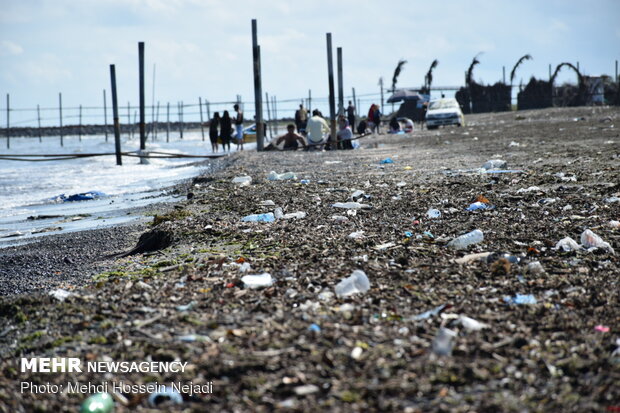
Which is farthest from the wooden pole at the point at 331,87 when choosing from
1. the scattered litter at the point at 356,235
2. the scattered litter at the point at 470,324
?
the scattered litter at the point at 470,324

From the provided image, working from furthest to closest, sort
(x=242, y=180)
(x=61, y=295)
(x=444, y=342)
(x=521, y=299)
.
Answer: (x=242, y=180), (x=61, y=295), (x=521, y=299), (x=444, y=342)

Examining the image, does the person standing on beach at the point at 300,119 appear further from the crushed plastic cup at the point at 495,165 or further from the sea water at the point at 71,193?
the crushed plastic cup at the point at 495,165

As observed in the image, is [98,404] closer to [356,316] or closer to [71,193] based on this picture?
[356,316]

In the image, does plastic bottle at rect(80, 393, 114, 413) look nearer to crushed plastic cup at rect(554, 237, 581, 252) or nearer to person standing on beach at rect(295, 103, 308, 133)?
crushed plastic cup at rect(554, 237, 581, 252)

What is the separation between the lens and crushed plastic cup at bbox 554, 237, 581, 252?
402 cm

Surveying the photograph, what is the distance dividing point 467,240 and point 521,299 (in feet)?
4.12

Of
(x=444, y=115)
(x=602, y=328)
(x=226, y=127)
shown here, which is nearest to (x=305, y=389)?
(x=602, y=328)

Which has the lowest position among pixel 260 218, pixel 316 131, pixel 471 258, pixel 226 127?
pixel 471 258

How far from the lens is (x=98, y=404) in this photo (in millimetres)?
2205

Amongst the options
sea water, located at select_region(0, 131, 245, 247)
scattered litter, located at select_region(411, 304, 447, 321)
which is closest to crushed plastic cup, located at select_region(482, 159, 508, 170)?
sea water, located at select_region(0, 131, 245, 247)

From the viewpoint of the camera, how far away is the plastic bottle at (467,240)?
423 cm

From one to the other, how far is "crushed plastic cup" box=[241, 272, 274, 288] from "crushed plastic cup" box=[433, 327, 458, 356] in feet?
3.74

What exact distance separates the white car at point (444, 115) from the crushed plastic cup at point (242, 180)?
17322mm

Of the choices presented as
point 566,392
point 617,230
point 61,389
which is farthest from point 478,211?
point 61,389
